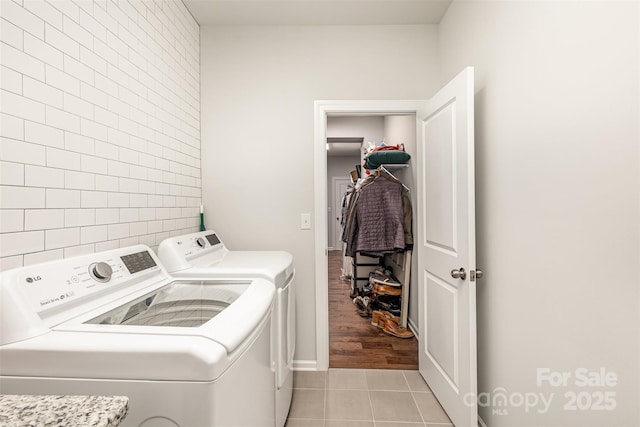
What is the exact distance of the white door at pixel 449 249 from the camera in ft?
4.73

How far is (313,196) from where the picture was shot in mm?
2180

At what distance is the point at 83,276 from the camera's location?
40.3 inches

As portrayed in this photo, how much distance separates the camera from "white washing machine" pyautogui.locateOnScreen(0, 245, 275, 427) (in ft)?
2.36

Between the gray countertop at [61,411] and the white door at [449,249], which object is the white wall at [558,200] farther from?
the gray countertop at [61,411]

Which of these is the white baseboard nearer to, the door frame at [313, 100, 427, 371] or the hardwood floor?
the door frame at [313, 100, 427, 371]

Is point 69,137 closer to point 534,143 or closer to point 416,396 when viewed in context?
point 534,143

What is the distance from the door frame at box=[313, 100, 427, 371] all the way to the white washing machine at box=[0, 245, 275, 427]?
1.17m

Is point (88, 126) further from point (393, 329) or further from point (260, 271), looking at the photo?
point (393, 329)

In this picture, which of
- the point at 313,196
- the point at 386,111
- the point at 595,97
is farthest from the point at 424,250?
the point at 595,97

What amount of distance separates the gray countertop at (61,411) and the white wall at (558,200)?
4.24 ft

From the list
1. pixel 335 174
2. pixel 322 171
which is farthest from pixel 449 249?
pixel 335 174

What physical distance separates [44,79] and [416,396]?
2475 millimetres

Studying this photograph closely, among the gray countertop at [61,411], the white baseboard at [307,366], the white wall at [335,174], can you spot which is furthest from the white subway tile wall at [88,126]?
the white wall at [335,174]

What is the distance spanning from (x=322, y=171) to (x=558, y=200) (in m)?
1.43
